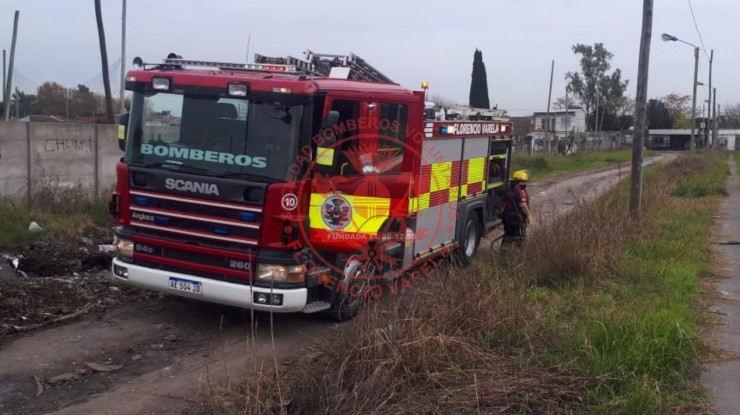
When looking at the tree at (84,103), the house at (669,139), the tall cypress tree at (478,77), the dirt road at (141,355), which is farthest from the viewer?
the house at (669,139)

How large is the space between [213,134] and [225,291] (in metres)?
1.48

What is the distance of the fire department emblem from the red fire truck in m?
0.01

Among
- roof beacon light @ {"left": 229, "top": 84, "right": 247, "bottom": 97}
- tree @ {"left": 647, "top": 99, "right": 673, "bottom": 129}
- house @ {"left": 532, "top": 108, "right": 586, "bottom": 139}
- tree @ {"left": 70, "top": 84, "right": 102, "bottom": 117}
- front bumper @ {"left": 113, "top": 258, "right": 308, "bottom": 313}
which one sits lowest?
front bumper @ {"left": 113, "top": 258, "right": 308, "bottom": 313}

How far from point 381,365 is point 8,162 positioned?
941 centimetres

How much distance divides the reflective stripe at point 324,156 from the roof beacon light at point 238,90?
862 millimetres

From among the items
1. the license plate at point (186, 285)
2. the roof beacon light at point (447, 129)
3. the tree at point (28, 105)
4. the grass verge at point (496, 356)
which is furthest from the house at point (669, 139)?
the license plate at point (186, 285)

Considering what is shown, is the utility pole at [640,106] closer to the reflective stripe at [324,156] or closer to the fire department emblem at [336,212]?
the fire department emblem at [336,212]

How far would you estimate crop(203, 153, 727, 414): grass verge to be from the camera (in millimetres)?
→ 4719

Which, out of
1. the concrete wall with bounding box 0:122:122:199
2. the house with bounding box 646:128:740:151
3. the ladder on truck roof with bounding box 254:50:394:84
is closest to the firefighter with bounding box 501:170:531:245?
the ladder on truck roof with bounding box 254:50:394:84

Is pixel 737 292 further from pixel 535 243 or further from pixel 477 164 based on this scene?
pixel 477 164

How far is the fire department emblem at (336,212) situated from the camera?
272 inches

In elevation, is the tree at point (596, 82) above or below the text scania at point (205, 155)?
above

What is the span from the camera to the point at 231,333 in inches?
281

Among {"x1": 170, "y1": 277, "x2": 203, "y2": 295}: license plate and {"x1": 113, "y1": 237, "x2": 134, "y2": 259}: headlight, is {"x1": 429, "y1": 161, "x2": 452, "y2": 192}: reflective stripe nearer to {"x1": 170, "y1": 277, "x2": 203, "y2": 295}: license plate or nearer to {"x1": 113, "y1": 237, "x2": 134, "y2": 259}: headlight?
{"x1": 170, "y1": 277, "x2": 203, "y2": 295}: license plate
